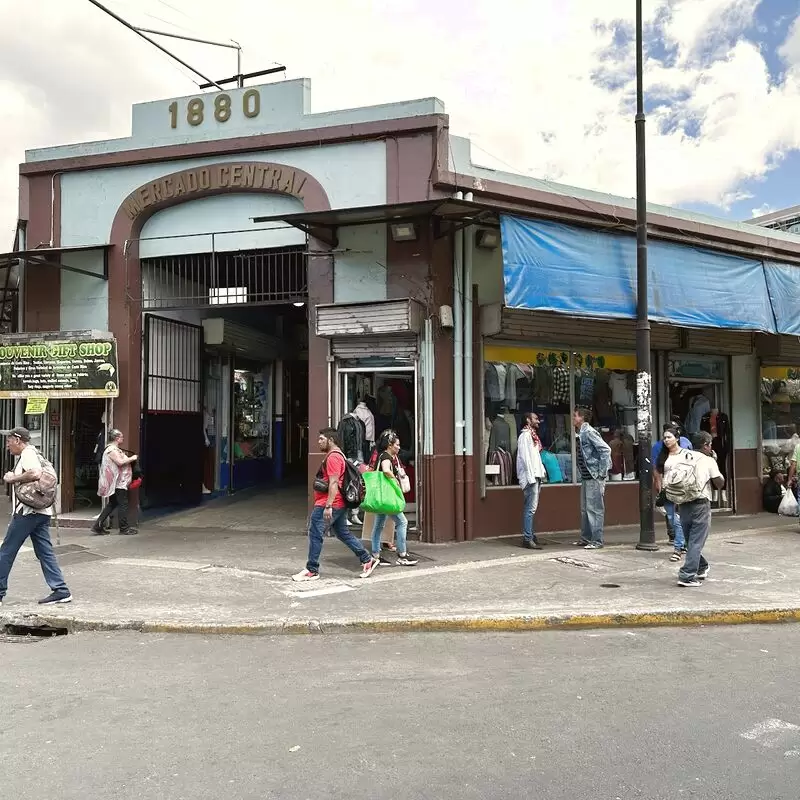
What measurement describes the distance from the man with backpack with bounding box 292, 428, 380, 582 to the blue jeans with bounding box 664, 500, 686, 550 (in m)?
4.36

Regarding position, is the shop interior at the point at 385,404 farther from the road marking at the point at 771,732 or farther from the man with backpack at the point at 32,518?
the road marking at the point at 771,732

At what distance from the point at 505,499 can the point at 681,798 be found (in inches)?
312

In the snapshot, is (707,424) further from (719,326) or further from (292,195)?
(292,195)

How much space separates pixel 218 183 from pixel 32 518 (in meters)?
6.52

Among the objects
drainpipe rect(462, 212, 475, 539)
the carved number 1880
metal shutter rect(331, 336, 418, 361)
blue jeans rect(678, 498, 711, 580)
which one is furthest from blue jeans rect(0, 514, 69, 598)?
the carved number 1880

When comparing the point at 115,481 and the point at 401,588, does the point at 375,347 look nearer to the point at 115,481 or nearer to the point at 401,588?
the point at 401,588

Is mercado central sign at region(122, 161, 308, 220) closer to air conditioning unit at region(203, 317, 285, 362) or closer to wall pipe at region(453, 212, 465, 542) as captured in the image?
wall pipe at region(453, 212, 465, 542)

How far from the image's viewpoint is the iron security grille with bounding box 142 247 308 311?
12.2 meters

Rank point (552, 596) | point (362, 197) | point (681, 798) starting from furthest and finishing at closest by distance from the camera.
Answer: point (362, 197), point (552, 596), point (681, 798)

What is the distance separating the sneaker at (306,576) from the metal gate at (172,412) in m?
5.32

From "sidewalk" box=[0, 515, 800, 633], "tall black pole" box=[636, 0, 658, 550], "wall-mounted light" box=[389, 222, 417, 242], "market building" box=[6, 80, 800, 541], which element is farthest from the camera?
"market building" box=[6, 80, 800, 541]

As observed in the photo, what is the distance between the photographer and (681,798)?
3459 millimetres

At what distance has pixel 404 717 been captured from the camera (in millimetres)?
4539

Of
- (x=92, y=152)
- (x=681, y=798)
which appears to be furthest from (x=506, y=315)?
(x=681, y=798)
